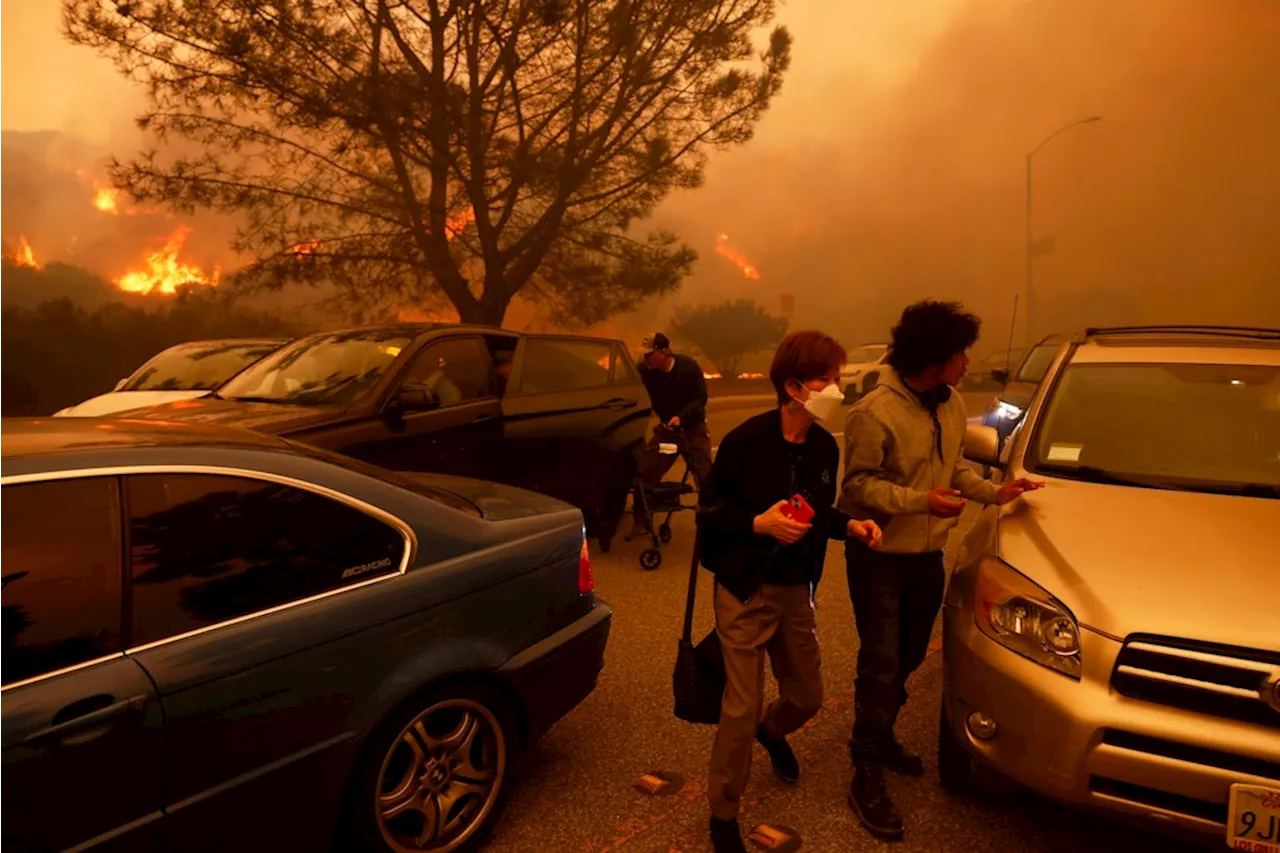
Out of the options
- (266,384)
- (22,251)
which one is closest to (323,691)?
(266,384)

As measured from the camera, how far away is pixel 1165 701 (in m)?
2.13

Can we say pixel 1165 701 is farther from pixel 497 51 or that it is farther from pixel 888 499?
pixel 497 51

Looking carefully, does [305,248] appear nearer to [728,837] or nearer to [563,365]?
[563,365]

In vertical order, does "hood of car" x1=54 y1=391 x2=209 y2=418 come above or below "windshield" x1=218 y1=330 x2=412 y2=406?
below

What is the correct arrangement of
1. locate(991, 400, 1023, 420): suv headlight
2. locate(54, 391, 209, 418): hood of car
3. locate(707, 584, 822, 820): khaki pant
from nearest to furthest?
locate(707, 584, 822, 820): khaki pant < locate(54, 391, 209, 418): hood of car < locate(991, 400, 1023, 420): suv headlight

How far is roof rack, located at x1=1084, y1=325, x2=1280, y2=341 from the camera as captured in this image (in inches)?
151

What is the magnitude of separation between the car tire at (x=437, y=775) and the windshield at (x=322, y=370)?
289 centimetres

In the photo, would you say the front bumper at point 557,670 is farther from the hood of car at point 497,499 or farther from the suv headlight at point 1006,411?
the suv headlight at point 1006,411

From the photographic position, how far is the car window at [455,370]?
17.4 ft

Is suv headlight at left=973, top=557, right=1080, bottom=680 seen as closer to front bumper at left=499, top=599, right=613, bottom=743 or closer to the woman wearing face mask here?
the woman wearing face mask

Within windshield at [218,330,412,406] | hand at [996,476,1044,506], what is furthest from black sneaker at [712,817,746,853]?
windshield at [218,330,412,406]

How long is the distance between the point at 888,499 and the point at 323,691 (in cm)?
177

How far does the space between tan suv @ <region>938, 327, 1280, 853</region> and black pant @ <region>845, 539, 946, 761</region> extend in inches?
4.9

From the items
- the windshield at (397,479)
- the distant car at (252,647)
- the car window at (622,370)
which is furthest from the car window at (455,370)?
the distant car at (252,647)
